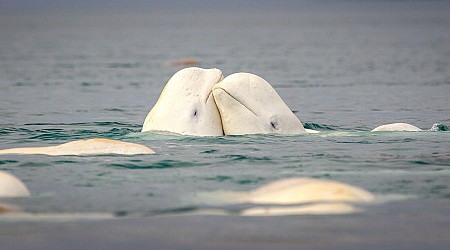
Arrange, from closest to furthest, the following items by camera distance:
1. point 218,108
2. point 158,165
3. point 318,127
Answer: point 158,165 → point 218,108 → point 318,127

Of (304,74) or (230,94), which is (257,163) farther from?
(304,74)

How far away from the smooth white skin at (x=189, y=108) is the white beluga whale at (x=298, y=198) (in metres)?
4.84

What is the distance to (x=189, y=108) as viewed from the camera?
18703 millimetres

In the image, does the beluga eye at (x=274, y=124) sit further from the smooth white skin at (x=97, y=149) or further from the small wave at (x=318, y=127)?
the small wave at (x=318, y=127)

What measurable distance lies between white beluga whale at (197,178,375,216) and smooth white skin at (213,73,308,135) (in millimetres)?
4831

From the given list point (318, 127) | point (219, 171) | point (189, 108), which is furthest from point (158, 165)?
point (318, 127)

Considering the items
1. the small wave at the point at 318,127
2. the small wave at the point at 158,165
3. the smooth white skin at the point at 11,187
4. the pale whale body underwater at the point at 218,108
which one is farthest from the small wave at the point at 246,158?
the small wave at the point at 318,127

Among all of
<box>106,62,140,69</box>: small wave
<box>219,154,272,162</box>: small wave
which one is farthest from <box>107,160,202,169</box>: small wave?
<box>106,62,140,69</box>: small wave

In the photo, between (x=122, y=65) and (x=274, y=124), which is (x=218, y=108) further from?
(x=122, y=65)

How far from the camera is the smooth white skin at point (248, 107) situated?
18.7 meters

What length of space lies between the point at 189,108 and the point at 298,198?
574 cm

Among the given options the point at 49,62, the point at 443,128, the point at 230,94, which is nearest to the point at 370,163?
the point at 230,94

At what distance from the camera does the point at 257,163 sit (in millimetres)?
16641

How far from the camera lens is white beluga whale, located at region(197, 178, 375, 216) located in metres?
12.8
